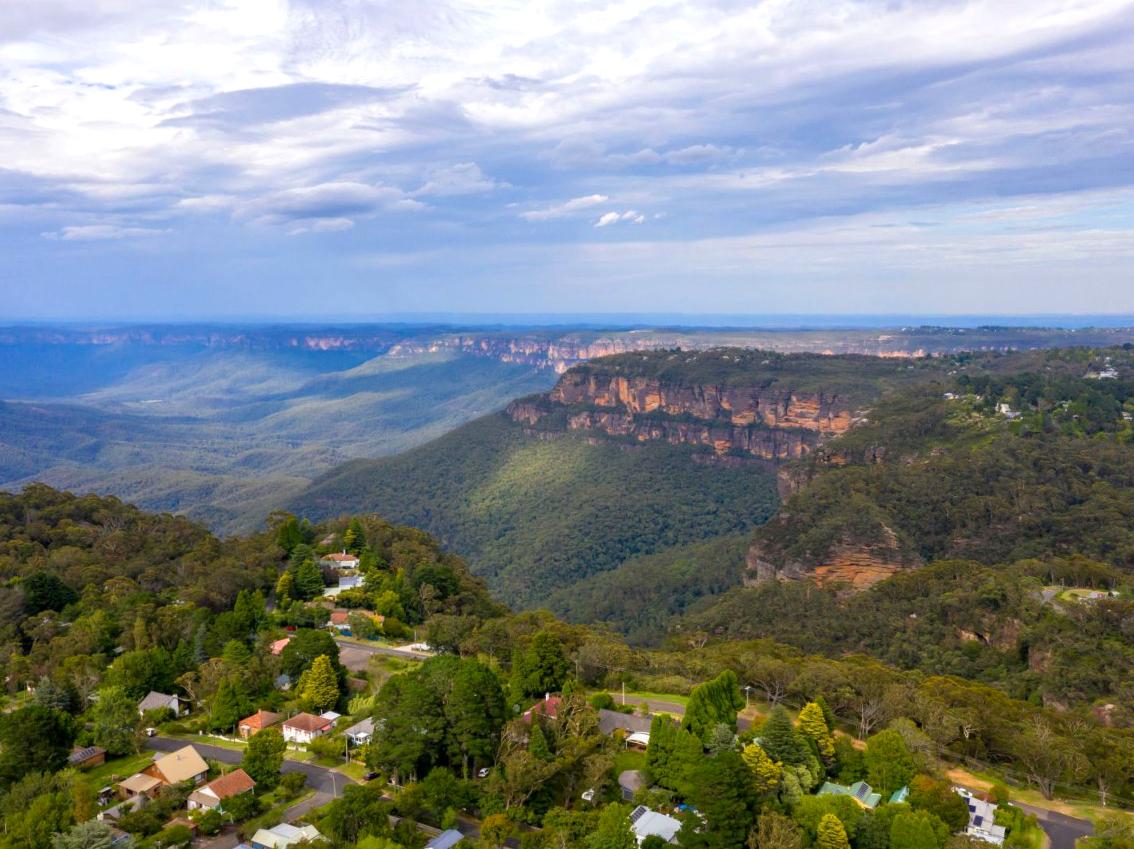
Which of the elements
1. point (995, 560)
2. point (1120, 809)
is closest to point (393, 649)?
point (1120, 809)

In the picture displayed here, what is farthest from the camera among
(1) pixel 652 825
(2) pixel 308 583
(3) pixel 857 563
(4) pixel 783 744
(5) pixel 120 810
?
(3) pixel 857 563

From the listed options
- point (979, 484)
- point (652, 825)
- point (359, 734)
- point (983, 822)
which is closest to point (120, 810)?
point (359, 734)

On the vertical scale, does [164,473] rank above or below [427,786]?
below

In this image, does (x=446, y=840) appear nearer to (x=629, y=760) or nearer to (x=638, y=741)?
(x=629, y=760)

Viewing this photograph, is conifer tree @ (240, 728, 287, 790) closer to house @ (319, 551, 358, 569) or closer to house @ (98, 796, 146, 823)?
house @ (98, 796, 146, 823)

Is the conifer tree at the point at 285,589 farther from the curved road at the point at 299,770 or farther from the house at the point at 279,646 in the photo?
the curved road at the point at 299,770

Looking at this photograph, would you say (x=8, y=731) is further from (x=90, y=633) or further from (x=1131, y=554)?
(x=1131, y=554)
